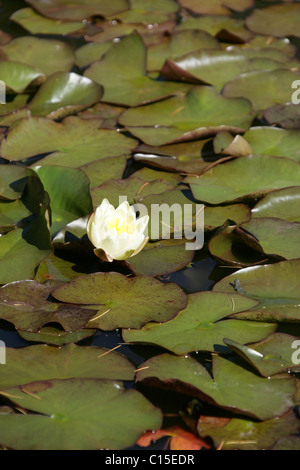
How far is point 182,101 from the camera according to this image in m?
2.80

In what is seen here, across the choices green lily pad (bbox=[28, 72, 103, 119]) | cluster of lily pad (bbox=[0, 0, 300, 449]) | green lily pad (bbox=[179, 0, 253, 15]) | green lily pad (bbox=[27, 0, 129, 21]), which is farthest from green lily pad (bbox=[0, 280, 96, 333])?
green lily pad (bbox=[179, 0, 253, 15])

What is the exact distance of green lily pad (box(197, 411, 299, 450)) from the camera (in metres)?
1.47

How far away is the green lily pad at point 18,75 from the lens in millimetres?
2871

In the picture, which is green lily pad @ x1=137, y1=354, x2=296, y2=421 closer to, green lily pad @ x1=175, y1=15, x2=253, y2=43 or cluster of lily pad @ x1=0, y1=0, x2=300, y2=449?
cluster of lily pad @ x1=0, y1=0, x2=300, y2=449

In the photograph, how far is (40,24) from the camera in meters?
3.50

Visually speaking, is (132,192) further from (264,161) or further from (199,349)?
(199,349)

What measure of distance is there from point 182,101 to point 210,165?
0.57 m

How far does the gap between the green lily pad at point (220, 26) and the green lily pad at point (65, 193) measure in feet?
5.25

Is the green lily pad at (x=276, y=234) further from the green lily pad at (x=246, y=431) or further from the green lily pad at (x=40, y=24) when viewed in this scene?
the green lily pad at (x=40, y=24)

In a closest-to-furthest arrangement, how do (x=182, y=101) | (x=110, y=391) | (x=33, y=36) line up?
(x=110, y=391), (x=182, y=101), (x=33, y=36)

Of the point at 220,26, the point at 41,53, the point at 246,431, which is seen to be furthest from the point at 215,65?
the point at 246,431

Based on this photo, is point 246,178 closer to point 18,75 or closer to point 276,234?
point 276,234

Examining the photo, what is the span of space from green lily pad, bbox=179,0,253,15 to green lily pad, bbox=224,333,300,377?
2551mm
